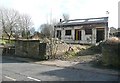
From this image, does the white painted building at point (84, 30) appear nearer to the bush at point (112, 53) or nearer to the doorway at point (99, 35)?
the doorway at point (99, 35)

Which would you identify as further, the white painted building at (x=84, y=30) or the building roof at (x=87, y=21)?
the building roof at (x=87, y=21)

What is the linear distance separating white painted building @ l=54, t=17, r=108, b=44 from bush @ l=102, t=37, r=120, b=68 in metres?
17.6

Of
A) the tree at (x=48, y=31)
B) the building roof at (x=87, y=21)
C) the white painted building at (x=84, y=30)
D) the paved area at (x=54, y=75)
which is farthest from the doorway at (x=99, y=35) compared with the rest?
the paved area at (x=54, y=75)

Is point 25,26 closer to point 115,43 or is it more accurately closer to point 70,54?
point 70,54

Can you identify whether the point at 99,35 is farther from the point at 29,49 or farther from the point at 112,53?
the point at 112,53

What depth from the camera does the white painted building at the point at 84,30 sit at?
114 feet

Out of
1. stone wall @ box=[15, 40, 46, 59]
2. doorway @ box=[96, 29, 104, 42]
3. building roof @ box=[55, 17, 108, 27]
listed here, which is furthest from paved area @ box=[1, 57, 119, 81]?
doorway @ box=[96, 29, 104, 42]

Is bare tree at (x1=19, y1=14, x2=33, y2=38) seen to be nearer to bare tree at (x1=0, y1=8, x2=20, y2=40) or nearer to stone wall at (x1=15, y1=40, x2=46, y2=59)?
bare tree at (x1=0, y1=8, x2=20, y2=40)

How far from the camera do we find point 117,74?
12.5 m

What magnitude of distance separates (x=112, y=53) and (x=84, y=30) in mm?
22595

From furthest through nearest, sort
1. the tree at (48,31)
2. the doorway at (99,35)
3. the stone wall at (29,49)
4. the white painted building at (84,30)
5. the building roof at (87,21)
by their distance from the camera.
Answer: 1. the doorway at (99,35)
2. the building roof at (87,21)
3. the white painted building at (84,30)
4. the tree at (48,31)
5. the stone wall at (29,49)

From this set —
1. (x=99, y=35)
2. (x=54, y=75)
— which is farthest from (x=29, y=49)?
(x=99, y=35)

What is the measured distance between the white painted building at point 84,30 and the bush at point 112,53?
1756 cm

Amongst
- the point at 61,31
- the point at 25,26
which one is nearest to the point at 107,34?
the point at 61,31
